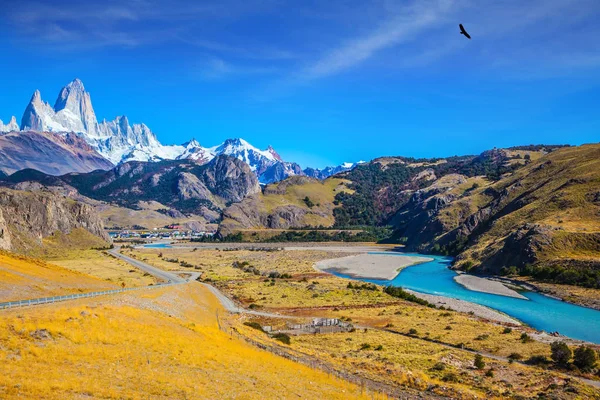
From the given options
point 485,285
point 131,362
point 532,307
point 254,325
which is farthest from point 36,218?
point 532,307

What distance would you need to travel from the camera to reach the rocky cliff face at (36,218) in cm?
11625

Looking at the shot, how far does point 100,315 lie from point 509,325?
159ft

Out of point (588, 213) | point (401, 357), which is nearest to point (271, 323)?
point (401, 357)

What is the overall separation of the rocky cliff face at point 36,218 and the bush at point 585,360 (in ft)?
346

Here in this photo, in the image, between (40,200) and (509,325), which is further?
(40,200)

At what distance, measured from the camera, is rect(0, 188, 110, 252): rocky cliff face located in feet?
381

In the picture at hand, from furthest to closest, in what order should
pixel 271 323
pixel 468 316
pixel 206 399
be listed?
pixel 468 316
pixel 271 323
pixel 206 399

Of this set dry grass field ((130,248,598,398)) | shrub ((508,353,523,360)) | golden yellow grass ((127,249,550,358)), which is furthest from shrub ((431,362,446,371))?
golden yellow grass ((127,249,550,358))

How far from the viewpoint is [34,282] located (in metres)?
47.1

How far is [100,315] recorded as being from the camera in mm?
32562

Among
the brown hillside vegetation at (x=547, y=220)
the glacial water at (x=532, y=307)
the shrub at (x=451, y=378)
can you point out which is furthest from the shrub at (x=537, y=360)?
the brown hillside vegetation at (x=547, y=220)

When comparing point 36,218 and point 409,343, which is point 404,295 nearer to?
point 409,343

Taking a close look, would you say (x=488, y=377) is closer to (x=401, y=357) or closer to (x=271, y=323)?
(x=401, y=357)

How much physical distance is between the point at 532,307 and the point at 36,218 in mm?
140824
